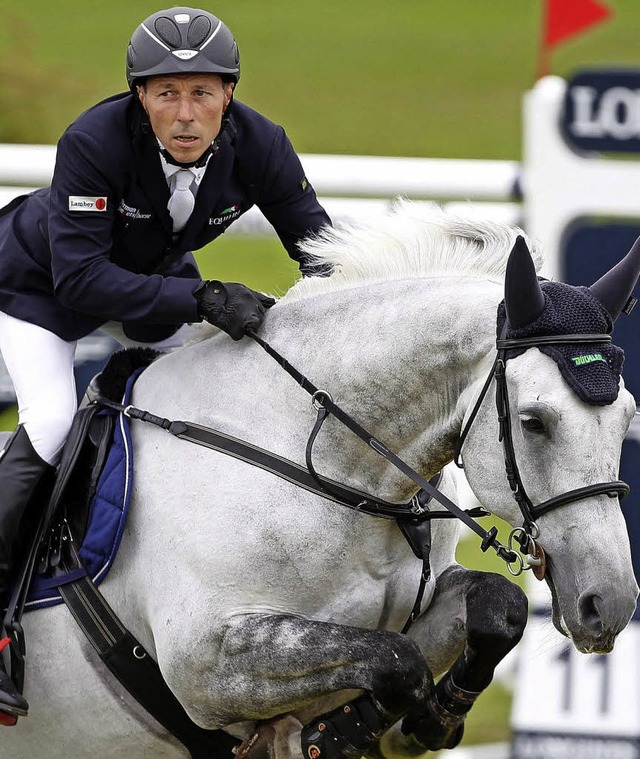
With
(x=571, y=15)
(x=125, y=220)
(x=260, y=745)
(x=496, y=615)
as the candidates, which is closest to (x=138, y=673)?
(x=260, y=745)

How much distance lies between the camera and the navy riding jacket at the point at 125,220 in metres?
3.62

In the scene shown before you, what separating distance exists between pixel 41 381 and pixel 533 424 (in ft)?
5.10

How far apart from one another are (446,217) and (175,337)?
1.08 meters

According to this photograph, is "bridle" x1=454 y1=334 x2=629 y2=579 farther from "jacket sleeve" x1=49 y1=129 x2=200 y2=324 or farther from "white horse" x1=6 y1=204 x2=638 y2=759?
"jacket sleeve" x1=49 y1=129 x2=200 y2=324

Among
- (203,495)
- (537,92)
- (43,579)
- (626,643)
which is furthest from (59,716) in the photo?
(537,92)

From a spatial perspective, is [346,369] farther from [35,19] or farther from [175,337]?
[35,19]

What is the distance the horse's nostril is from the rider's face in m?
1.59

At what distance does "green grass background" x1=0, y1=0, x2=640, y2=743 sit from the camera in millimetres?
18047

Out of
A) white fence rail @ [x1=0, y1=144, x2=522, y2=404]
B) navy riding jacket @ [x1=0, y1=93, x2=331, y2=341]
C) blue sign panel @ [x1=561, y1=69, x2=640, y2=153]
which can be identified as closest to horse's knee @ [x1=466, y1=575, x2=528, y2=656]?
navy riding jacket @ [x1=0, y1=93, x2=331, y2=341]

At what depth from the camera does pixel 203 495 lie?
3574 mm

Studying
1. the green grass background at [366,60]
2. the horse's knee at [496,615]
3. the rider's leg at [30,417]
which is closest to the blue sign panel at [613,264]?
the horse's knee at [496,615]

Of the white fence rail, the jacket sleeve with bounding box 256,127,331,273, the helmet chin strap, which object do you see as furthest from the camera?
the white fence rail

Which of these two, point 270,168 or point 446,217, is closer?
point 446,217

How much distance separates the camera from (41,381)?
3.92m
